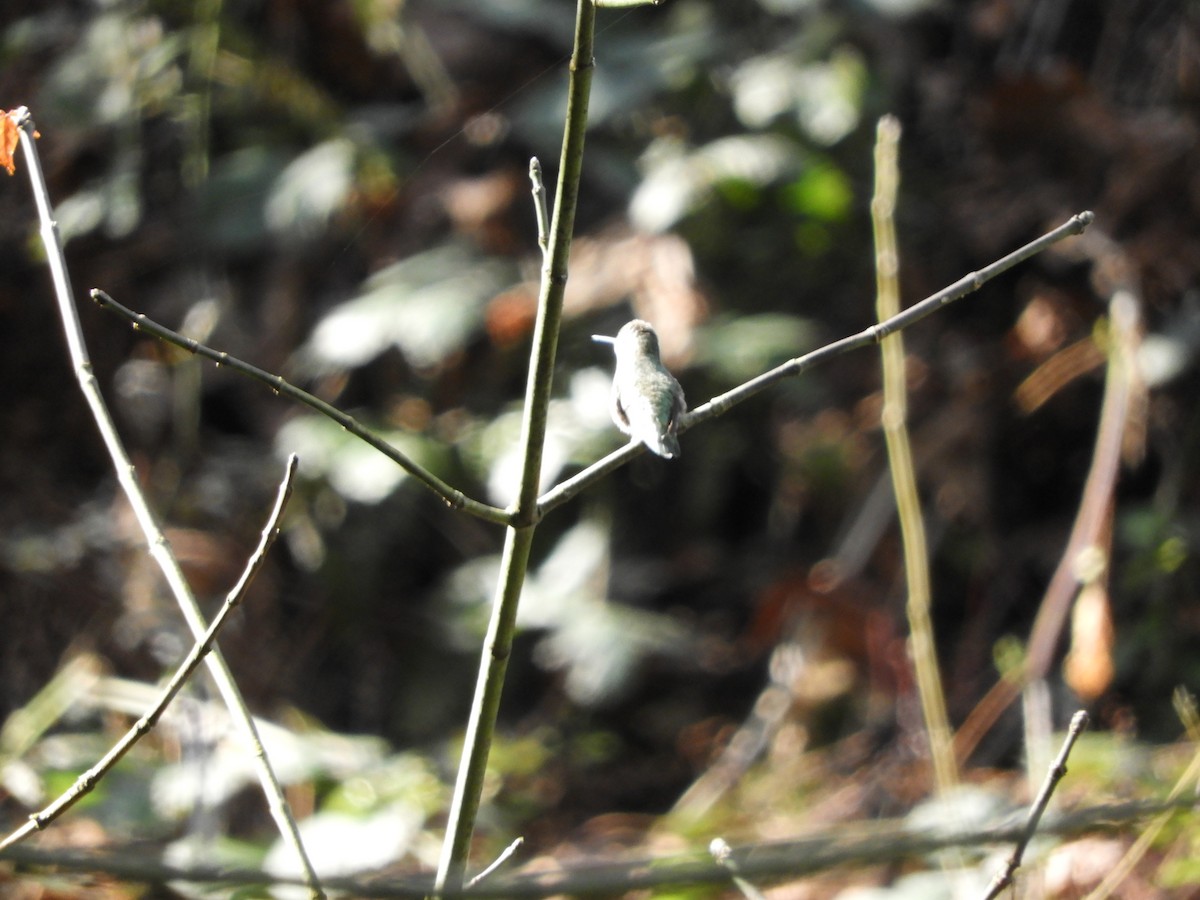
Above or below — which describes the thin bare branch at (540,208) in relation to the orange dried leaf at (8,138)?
below

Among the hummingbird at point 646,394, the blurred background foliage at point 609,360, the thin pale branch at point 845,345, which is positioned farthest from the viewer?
the blurred background foliage at point 609,360

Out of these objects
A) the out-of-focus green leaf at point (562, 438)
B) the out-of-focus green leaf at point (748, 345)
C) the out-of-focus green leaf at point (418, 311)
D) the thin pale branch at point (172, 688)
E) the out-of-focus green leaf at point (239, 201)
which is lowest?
the thin pale branch at point (172, 688)

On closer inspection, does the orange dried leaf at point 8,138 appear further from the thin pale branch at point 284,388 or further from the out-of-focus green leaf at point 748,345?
the out-of-focus green leaf at point 748,345

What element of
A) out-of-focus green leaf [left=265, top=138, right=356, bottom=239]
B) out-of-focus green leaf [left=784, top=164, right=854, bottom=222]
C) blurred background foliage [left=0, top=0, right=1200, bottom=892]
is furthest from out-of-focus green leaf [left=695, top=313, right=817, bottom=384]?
out-of-focus green leaf [left=265, top=138, right=356, bottom=239]

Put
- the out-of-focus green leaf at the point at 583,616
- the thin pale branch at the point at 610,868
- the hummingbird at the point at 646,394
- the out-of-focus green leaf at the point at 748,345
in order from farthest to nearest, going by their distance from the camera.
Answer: the out-of-focus green leaf at the point at 583,616, the out-of-focus green leaf at the point at 748,345, the hummingbird at the point at 646,394, the thin pale branch at the point at 610,868

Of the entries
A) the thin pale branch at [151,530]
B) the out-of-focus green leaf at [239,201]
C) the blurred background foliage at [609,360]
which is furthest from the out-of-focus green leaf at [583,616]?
the thin pale branch at [151,530]

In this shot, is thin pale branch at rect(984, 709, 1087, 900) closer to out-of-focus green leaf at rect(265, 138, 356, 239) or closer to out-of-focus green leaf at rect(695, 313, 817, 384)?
out-of-focus green leaf at rect(695, 313, 817, 384)

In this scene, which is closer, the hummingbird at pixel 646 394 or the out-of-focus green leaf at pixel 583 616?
the hummingbird at pixel 646 394
